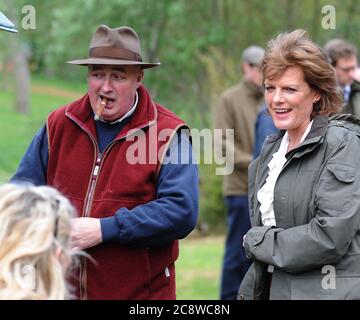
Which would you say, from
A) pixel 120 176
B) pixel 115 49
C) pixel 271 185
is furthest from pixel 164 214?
pixel 115 49

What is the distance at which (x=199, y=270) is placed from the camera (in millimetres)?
10352

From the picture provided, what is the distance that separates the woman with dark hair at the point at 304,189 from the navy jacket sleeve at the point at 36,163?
3.61ft

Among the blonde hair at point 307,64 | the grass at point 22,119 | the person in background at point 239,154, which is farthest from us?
the grass at point 22,119

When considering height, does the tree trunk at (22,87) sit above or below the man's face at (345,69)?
below

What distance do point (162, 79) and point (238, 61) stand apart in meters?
1.94

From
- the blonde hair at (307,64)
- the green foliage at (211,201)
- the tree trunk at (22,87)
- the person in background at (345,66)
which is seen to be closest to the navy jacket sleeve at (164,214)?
the blonde hair at (307,64)

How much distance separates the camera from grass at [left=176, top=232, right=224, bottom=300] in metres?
8.77

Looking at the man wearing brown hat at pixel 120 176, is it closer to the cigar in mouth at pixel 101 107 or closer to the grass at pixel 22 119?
the cigar in mouth at pixel 101 107

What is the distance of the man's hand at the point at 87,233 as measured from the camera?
3.97 meters

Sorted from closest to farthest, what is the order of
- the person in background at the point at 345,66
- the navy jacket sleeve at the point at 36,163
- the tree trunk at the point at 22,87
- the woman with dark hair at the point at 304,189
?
the woman with dark hair at the point at 304,189, the navy jacket sleeve at the point at 36,163, the person in background at the point at 345,66, the tree trunk at the point at 22,87

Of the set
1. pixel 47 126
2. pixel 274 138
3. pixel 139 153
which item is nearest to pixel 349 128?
pixel 274 138

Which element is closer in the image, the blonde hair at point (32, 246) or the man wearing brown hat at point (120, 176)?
the blonde hair at point (32, 246)

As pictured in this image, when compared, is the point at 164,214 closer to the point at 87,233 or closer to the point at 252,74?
the point at 87,233
